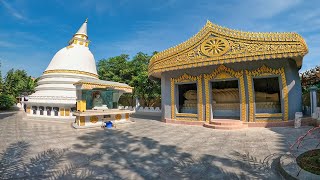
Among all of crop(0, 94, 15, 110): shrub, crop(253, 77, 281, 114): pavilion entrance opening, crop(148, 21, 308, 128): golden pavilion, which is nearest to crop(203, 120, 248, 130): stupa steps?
crop(148, 21, 308, 128): golden pavilion

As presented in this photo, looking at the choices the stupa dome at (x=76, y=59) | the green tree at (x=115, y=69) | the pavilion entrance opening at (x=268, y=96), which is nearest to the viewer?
the pavilion entrance opening at (x=268, y=96)

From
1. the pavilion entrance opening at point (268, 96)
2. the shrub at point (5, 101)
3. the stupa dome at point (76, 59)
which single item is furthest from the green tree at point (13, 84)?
the pavilion entrance opening at point (268, 96)

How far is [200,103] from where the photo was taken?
46.9 ft

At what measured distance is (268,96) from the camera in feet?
50.3

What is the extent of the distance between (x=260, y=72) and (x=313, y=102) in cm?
416

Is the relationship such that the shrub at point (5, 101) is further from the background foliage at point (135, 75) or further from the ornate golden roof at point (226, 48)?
the ornate golden roof at point (226, 48)

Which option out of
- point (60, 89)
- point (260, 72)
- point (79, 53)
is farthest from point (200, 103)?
point (79, 53)

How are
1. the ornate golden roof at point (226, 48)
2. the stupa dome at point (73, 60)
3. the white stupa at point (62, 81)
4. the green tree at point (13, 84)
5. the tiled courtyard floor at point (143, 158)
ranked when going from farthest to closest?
the green tree at point (13, 84) → the stupa dome at point (73, 60) → the white stupa at point (62, 81) → the ornate golden roof at point (226, 48) → the tiled courtyard floor at point (143, 158)

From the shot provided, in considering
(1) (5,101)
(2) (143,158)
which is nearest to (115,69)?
(1) (5,101)

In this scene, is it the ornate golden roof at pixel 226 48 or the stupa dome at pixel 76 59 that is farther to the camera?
the stupa dome at pixel 76 59

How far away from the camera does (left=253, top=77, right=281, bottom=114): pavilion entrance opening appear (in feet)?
44.7

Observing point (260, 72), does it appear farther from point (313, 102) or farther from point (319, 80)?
point (319, 80)

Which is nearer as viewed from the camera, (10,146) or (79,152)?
(79,152)

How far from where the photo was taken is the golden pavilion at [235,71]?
11.9m
